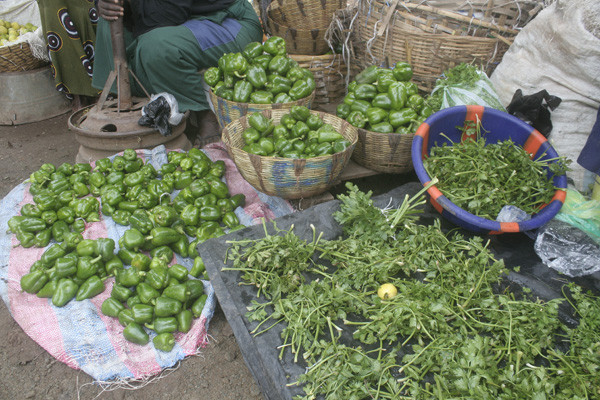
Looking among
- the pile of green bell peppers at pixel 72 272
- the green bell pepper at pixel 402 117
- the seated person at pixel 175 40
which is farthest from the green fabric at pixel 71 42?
the green bell pepper at pixel 402 117

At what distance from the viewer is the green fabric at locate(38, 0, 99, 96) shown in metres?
4.57

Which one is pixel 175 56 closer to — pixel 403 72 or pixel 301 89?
pixel 301 89

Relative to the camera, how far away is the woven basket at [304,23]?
4.59 metres

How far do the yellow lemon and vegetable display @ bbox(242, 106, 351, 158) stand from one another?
1181 mm

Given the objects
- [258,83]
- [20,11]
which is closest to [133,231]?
[258,83]

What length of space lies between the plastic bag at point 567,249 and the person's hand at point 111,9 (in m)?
4.05

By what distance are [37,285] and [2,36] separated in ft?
13.9

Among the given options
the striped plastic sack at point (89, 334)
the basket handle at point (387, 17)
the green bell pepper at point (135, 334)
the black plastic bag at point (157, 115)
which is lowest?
the striped plastic sack at point (89, 334)

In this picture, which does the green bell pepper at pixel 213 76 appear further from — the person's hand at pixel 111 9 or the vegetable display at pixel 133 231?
the person's hand at pixel 111 9

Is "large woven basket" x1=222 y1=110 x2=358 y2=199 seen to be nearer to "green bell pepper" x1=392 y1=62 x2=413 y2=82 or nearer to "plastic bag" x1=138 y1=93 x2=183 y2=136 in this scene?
"green bell pepper" x1=392 y1=62 x2=413 y2=82

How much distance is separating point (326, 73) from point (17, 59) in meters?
3.96

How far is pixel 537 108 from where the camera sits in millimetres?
2988

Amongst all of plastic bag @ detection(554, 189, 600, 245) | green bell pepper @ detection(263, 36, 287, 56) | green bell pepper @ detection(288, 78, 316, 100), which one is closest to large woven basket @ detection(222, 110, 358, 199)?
green bell pepper @ detection(288, 78, 316, 100)

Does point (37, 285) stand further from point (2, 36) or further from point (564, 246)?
point (2, 36)
